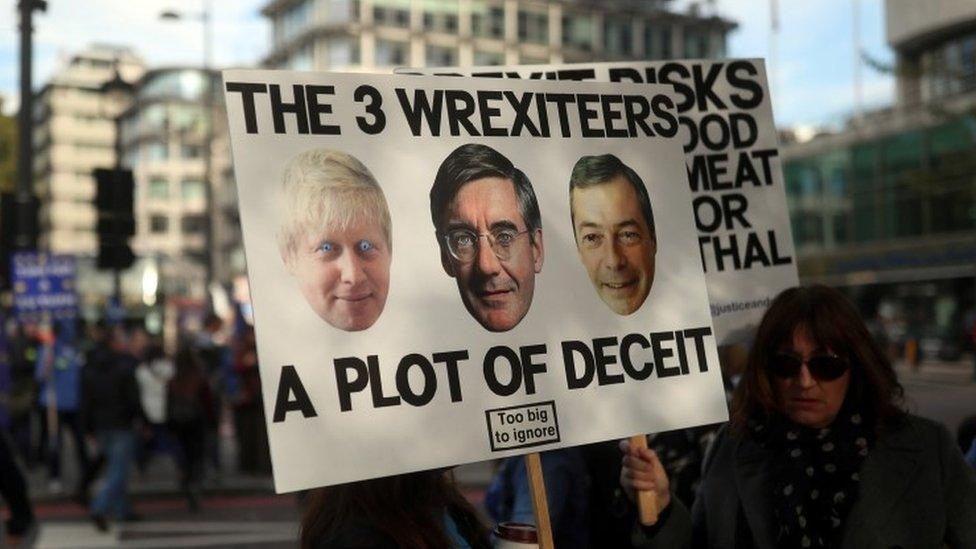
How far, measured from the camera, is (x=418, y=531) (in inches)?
98.2

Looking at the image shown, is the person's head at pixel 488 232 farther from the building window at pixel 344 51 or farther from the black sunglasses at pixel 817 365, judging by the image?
the building window at pixel 344 51

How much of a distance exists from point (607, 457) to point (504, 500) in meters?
0.52

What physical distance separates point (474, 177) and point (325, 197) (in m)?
0.42

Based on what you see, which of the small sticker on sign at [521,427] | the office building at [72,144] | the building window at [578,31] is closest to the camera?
the small sticker on sign at [521,427]

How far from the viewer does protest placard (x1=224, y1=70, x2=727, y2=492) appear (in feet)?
8.54

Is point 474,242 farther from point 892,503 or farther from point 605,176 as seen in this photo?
point 892,503

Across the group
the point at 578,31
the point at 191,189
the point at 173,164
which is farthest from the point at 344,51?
the point at 173,164

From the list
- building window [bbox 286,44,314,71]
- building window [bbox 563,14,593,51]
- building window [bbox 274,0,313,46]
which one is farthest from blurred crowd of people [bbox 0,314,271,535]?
building window [bbox 274,0,313,46]

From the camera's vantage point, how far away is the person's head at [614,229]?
10.3ft

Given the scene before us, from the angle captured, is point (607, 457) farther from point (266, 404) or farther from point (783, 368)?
point (266, 404)

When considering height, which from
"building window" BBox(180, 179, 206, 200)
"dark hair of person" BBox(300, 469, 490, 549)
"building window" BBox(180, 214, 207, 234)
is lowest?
"dark hair of person" BBox(300, 469, 490, 549)

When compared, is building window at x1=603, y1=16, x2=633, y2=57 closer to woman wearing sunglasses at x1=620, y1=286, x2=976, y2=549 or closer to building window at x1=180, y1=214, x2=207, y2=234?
building window at x1=180, y1=214, x2=207, y2=234

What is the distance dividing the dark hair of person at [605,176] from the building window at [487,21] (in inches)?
3027

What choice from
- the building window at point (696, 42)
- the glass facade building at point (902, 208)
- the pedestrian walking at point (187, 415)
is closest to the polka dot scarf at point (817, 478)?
the pedestrian walking at point (187, 415)
